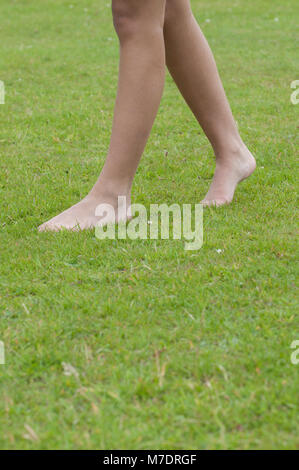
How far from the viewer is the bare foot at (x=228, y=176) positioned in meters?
2.77

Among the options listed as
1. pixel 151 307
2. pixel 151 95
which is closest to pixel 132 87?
pixel 151 95

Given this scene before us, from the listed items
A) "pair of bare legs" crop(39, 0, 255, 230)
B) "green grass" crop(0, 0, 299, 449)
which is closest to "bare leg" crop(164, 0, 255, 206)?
"pair of bare legs" crop(39, 0, 255, 230)

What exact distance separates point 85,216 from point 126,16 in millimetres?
755

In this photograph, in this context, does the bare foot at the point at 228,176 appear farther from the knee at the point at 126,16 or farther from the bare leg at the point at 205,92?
the knee at the point at 126,16

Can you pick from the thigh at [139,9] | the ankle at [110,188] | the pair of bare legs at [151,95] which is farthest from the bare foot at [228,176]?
the thigh at [139,9]

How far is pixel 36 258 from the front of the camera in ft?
7.47

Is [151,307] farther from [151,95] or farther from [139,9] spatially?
[139,9]

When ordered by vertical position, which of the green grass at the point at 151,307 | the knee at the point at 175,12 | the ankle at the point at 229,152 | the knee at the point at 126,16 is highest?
the knee at the point at 175,12

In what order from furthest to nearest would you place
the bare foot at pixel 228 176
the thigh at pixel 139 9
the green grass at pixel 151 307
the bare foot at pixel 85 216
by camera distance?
1. the bare foot at pixel 228 176
2. the bare foot at pixel 85 216
3. the thigh at pixel 139 9
4. the green grass at pixel 151 307

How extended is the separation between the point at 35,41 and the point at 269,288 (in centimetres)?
673

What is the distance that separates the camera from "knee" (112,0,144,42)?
238 centimetres
